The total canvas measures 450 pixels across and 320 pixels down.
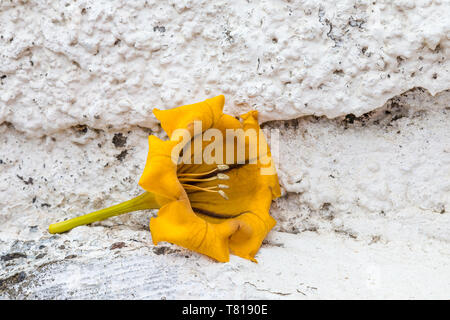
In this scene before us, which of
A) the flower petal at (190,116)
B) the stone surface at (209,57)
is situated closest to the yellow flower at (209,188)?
the flower petal at (190,116)

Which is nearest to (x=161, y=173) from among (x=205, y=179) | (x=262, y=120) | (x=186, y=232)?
(x=186, y=232)

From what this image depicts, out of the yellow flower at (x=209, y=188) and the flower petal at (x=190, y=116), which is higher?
the flower petal at (x=190, y=116)

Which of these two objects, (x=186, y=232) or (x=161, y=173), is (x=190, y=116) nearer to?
(x=161, y=173)

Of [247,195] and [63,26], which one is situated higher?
[63,26]

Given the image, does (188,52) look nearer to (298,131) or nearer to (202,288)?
(298,131)

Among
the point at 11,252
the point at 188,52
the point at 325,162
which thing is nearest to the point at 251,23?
the point at 188,52

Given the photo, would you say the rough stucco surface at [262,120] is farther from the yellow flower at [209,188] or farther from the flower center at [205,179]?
the flower center at [205,179]
